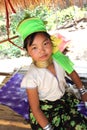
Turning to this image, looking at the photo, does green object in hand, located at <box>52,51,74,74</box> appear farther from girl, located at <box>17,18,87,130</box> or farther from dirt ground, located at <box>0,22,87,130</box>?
dirt ground, located at <box>0,22,87,130</box>

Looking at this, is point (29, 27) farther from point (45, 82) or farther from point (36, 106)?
point (36, 106)

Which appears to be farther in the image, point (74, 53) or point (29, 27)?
point (74, 53)

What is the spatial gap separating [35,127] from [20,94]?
825mm

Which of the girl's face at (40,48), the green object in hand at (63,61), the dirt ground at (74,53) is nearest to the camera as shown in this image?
the girl's face at (40,48)

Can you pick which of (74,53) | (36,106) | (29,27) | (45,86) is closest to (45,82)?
(45,86)

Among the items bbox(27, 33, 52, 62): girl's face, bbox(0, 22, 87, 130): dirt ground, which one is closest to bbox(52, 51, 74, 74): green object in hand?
bbox(27, 33, 52, 62): girl's face

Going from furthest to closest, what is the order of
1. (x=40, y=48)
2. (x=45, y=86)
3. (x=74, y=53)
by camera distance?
(x=74, y=53) < (x=45, y=86) < (x=40, y=48)

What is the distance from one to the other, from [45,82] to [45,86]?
0.02 metres

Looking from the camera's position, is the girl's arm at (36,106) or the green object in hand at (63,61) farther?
the green object in hand at (63,61)

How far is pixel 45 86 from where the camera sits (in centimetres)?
155

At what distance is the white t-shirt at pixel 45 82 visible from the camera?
1520 mm

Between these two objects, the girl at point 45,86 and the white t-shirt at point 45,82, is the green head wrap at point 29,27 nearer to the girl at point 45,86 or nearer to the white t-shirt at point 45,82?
the girl at point 45,86

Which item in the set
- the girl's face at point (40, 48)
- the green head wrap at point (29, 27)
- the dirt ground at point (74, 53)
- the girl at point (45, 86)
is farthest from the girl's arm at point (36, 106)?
the dirt ground at point (74, 53)

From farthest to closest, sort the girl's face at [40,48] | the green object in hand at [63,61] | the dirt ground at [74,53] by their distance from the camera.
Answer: the dirt ground at [74,53] → the green object in hand at [63,61] → the girl's face at [40,48]
